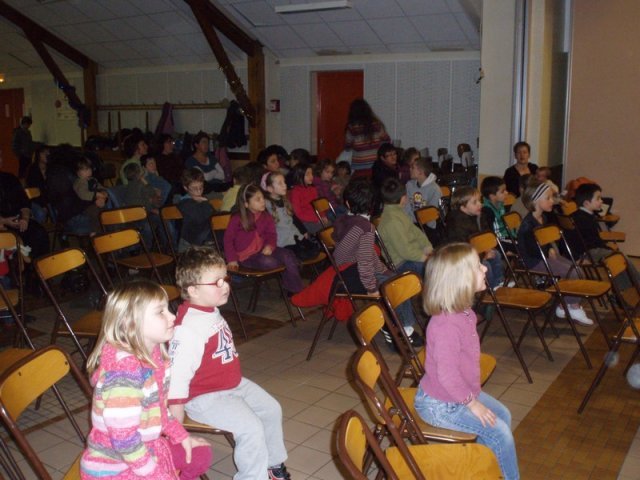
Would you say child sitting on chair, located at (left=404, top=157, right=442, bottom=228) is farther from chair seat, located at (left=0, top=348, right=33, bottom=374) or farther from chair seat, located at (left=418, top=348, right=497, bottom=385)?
chair seat, located at (left=0, top=348, right=33, bottom=374)

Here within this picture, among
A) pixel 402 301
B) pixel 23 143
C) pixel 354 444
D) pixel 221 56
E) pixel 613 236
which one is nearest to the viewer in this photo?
pixel 354 444

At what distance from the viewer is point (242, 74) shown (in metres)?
10.4

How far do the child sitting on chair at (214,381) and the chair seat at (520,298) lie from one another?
6.23 ft

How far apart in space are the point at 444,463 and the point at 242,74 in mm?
9066

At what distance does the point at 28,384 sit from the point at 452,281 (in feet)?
4.99

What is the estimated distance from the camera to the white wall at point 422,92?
337 inches

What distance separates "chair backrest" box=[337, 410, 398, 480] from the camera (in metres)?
1.57

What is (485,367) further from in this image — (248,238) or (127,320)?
(248,238)

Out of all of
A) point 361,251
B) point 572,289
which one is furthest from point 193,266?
point 572,289

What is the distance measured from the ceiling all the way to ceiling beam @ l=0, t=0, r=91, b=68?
0.44ft

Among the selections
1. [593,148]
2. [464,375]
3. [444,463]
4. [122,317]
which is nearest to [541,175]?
[593,148]

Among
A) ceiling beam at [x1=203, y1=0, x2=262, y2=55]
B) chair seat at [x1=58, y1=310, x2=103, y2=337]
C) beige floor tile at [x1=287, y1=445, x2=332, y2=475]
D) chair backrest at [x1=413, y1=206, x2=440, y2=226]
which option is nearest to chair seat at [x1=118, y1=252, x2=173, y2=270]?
chair seat at [x1=58, y1=310, x2=103, y2=337]

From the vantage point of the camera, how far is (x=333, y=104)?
9961mm

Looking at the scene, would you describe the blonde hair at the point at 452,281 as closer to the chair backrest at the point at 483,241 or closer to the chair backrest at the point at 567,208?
the chair backrest at the point at 483,241
